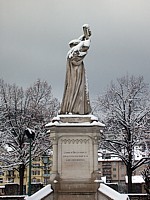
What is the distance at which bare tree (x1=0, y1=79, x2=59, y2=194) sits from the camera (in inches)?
1271

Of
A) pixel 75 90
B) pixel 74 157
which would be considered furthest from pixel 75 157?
pixel 75 90

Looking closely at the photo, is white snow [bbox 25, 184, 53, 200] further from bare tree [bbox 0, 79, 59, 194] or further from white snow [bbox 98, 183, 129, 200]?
bare tree [bbox 0, 79, 59, 194]

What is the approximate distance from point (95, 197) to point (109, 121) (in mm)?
20113

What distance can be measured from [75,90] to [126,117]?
18476mm

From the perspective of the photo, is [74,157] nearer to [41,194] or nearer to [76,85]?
[41,194]

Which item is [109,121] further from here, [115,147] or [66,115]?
[66,115]

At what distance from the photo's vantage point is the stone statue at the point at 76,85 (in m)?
13.6

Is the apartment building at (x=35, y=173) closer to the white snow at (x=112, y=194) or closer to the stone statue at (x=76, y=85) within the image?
the stone statue at (x=76, y=85)

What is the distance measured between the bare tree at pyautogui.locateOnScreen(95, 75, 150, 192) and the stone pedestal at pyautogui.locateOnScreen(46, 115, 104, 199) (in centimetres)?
1707

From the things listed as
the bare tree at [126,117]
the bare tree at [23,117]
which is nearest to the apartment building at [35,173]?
the bare tree at [23,117]

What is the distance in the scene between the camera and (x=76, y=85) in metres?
13.7

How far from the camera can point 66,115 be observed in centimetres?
1327

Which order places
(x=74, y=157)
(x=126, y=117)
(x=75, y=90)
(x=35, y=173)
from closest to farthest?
(x=74, y=157), (x=75, y=90), (x=126, y=117), (x=35, y=173)

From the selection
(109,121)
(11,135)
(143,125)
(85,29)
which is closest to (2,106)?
(11,135)
